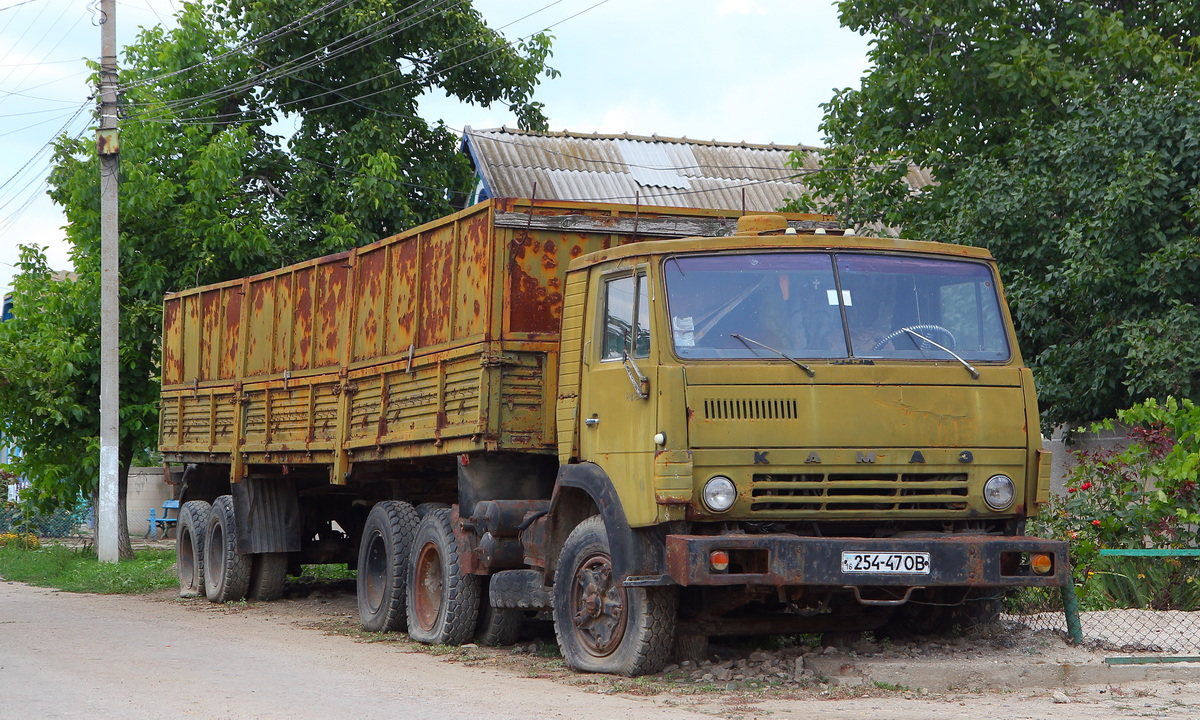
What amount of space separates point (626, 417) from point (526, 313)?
177 cm

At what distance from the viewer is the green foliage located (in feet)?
35.4

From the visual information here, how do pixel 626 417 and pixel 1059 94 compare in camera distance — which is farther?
pixel 1059 94

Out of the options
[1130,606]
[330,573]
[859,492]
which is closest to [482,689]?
[859,492]

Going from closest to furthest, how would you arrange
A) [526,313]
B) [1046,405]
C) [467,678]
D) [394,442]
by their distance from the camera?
1. [467,678]
2. [526,313]
3. [394,442]
4. [1046,405]

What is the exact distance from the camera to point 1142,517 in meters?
11.1

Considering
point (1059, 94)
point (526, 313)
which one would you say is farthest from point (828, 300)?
point (1059, 94)

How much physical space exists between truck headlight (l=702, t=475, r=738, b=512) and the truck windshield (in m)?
0.69

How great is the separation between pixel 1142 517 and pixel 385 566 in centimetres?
584

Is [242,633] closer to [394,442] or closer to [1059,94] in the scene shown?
[394,442]

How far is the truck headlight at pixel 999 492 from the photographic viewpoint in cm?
814

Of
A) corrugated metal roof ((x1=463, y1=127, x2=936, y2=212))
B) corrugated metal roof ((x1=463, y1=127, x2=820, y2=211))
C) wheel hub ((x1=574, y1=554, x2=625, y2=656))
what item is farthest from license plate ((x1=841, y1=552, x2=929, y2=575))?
corrugated metal roof ((x1=463, y1=127, x2=820, y2=211))

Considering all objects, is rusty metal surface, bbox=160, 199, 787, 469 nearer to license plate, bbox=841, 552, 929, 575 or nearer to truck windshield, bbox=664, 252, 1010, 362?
truck windshield, bbox=664, 252, 1010, 362

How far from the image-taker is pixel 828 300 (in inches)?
324

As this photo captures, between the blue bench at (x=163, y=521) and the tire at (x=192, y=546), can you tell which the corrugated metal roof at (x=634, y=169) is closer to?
the blue bench at (x=163, y=521)
